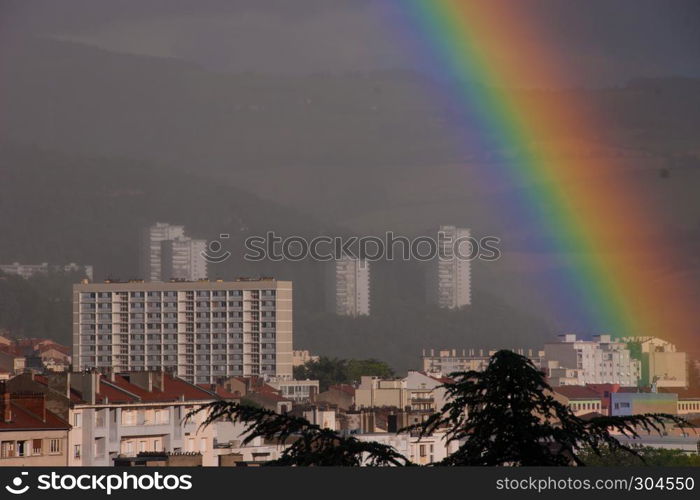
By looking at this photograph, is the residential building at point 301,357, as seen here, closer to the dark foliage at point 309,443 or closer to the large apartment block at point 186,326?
the large apartment block at point 186,326

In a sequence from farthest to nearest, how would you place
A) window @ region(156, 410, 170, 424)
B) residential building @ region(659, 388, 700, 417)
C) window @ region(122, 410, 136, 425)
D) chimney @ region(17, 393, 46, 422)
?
residential building @ region(659, 388, 700, 417) < window @ region(156, 410, 170, 424) < window @ region(122, 410, 136, 425) < chimney @ region(17, 393, 46, 422)

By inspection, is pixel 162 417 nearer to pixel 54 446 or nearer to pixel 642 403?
pixel 54 446

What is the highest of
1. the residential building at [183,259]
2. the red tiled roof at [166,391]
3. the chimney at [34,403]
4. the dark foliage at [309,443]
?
the residential building at [183,259]

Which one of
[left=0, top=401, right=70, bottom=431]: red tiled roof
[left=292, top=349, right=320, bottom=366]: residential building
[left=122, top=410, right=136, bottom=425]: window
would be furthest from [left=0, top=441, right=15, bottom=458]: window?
[left=292, top=349, right=320, bottom=366]: residential building

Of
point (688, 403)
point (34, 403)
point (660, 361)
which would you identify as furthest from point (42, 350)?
point (34, 403)

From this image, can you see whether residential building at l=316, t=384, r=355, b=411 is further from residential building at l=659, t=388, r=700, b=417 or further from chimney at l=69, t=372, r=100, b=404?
chimney at l=69, t=372, r=100, b=404

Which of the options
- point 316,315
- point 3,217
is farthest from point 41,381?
point 3,217

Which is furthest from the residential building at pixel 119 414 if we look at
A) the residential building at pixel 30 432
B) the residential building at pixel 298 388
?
the residential building at pixel 298 388
